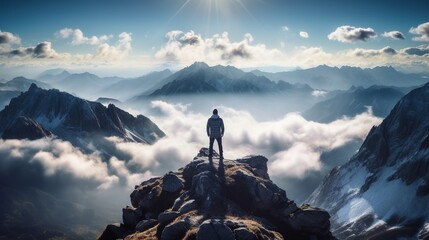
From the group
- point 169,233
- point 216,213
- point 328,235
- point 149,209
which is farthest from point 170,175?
point 328,235

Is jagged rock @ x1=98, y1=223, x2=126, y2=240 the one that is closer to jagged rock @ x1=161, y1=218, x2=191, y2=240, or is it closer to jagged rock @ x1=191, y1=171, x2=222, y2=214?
jagged rock @ x1=191, y1=171, x2=222, y2=214

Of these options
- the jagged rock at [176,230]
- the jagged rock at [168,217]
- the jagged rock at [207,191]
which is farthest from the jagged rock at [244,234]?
the jagged rock at [168,217]

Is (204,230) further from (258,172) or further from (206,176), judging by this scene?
(258,172)

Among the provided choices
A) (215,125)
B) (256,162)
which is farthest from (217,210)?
(256,162)

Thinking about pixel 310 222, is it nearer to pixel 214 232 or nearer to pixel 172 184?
pixel 214 232

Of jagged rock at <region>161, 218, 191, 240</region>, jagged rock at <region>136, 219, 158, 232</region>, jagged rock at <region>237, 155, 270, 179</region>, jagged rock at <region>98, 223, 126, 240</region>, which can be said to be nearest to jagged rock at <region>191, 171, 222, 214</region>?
jagged rock at <region>136, 219, 158, 232</region>

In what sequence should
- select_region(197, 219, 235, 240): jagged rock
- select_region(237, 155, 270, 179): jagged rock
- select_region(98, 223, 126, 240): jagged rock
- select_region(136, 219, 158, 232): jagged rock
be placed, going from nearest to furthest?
select_region(197, 219, 235, 240): jagged rock < select_region(136, 219, 158, 232): jagged rock < select_region(98, 223, 126, 240): jagged rock < select_region(237, 155, 270, 179): jagged rock

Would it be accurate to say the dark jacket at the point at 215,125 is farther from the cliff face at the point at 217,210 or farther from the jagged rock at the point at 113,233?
the jagged rock at the point at 113,233
